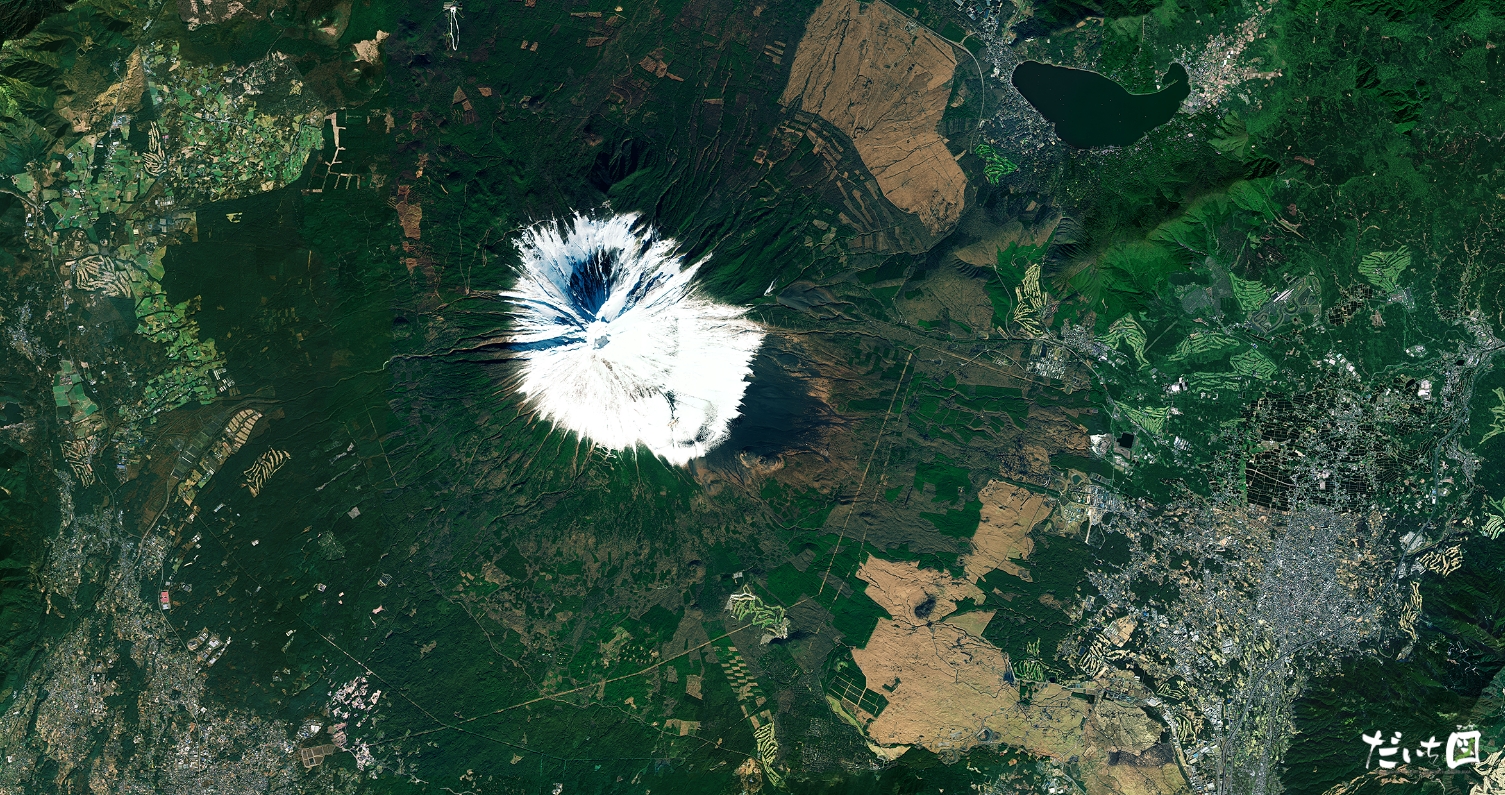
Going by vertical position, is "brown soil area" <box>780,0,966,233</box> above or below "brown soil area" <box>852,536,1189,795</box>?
above

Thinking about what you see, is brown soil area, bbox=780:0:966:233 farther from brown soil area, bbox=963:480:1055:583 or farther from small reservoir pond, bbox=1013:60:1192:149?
brown soil area, bbox=963:480:1055:583

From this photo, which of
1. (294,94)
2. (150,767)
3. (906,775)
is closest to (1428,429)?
(906,775)

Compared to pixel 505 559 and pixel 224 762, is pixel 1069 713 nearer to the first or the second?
pixel 505 559
